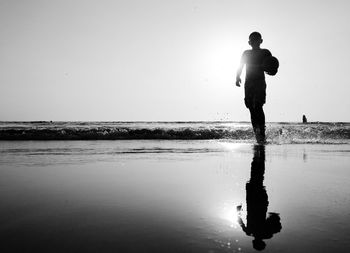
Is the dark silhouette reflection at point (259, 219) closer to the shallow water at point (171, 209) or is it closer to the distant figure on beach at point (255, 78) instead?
the shallow water at point (171, 209)

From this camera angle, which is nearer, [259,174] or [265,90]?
[259,174]

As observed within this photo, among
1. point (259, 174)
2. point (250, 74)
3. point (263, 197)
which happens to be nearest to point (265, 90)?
Result: point (250, 74)

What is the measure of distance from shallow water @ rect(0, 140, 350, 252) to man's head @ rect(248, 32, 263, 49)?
4.47 meters

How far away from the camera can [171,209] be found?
2371 millimetres

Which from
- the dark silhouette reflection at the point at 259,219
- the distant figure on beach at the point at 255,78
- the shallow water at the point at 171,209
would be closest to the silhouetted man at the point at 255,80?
the distant figure on beach at the point at 255,78

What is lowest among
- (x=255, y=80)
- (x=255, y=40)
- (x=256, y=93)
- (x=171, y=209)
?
(x=171, y=209)

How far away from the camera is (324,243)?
1.66 m

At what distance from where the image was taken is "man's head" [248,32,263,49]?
8109 millimetres

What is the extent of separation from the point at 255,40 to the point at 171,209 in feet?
21.7

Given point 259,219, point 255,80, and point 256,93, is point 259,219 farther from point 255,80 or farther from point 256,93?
point 255,80

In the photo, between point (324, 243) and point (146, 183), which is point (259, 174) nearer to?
point (146, 183)

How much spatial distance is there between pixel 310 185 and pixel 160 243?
211 centimetres

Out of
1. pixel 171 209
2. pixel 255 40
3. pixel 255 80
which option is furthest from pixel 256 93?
pixel 171 209

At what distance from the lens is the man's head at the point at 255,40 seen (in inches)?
319
